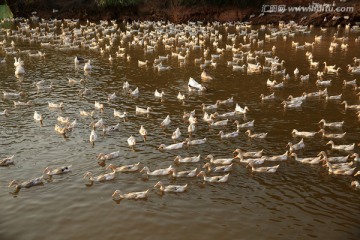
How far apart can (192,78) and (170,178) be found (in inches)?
639

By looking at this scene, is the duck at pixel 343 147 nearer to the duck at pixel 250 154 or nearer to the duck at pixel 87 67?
the duck at pixel 250 154

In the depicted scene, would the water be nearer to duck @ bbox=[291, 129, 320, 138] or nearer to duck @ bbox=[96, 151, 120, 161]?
duck @ bbox=[96, 151, 120, 161]

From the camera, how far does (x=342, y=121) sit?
2614 cm

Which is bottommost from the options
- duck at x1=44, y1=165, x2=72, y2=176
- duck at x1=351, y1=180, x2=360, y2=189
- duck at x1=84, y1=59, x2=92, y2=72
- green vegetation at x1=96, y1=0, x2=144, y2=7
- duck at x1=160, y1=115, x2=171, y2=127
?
duck at x1=351, y1=180, x2=360, y2=189

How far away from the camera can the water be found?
54.7 ft

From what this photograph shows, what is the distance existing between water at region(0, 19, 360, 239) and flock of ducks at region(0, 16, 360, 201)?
0.39 meters

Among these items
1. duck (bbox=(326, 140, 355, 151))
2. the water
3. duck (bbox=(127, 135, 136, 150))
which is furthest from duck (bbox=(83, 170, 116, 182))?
duck (bbox=(326, 140, 355, 151))

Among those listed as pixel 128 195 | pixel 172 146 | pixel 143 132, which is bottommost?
pixel 128 195

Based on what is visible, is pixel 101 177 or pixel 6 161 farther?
pixel 6 161

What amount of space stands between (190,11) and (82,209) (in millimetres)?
57252

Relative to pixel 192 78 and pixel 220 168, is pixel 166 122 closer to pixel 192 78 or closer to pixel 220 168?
pixel 220 168

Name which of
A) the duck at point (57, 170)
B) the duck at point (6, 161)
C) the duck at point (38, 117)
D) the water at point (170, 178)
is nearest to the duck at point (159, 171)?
the water at point (170, 178)

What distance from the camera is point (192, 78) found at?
35.3m

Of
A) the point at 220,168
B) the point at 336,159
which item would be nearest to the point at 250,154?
the point at 220,168
